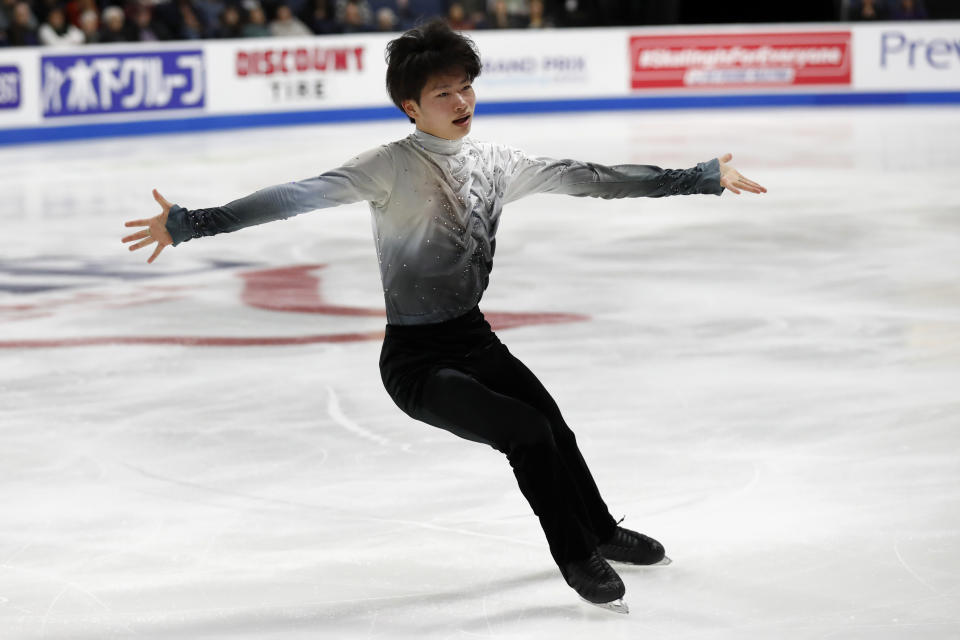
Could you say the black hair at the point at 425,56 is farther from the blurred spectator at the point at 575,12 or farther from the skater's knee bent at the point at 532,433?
the blurred spectator at the point at 575,12

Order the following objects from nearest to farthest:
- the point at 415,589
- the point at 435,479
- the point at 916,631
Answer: the point at 916,631, the point at 415,589, the point at 435,479

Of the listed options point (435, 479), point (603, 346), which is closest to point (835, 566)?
point (435, 479)

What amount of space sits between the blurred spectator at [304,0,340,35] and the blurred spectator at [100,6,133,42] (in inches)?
→ 104

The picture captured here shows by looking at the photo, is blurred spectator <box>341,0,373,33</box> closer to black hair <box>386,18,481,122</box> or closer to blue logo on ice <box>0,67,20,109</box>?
blue logo on ice <box>0,67,20,109</box>

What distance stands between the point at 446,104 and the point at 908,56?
16.2 metres

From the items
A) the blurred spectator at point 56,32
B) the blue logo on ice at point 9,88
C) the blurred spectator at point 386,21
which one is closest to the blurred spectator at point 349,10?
the blurred spectator at point 386,21

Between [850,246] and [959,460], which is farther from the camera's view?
[850,246]

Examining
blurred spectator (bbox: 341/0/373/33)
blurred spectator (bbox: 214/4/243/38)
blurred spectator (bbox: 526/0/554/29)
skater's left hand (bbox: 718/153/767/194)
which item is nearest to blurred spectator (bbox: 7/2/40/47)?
blurred spectator (bbox: 214/4/243/38)

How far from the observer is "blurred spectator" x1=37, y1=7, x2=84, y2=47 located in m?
15.1

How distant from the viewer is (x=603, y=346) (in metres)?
5.98

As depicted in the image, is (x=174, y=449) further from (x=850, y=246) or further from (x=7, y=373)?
(x=850, y=246)

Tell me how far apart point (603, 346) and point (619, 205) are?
4.31 m

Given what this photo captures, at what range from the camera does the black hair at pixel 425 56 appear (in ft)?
9.98

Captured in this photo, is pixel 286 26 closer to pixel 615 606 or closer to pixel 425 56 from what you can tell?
pixel 425 56
